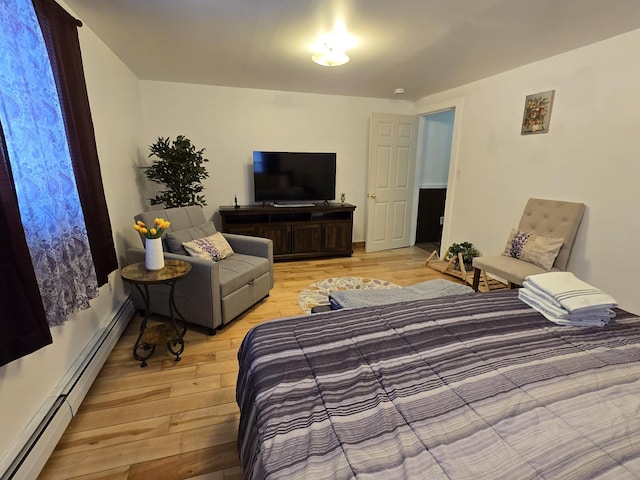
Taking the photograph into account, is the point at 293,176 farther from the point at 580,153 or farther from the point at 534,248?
the point at 580,153

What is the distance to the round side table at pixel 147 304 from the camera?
1.98 meters

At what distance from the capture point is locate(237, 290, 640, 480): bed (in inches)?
29.7

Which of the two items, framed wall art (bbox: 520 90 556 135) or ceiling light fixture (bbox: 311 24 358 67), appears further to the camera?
framed wall art (bbox: 520 90 556 135)

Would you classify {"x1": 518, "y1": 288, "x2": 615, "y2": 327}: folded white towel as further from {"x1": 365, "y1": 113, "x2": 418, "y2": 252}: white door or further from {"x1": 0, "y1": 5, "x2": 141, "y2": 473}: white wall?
{"x1": 365, "y1": 113, "x2": 418, "y2": 252}: white door

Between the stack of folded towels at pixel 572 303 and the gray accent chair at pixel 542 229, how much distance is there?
109 centimetres

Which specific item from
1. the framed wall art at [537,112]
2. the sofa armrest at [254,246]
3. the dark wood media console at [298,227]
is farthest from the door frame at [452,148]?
the sofa armrest at [254,246]

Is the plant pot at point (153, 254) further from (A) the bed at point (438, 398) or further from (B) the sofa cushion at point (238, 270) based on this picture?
(A) the bed at point (438, 398)

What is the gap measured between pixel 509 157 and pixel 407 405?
331 cm

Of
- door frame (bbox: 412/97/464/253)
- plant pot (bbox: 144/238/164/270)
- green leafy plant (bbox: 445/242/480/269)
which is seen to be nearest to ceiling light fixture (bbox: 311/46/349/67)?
plant pot (bbox: 144/238/164/270)

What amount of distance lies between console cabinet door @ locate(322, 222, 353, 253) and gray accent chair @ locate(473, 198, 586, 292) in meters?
1.83

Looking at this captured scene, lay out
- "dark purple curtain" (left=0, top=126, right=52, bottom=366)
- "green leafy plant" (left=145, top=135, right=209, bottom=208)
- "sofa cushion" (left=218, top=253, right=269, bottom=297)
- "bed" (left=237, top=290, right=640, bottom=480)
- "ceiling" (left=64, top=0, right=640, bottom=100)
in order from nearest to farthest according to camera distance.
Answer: "bed" (left=237, top=290, right=640, bottom=480) → "dark purple curtain" (left=0, top=126, right=52, bottom=366) → "ceiling" (left=64, top=0, right=640, bottom=100) → "sofa cushion" (left=218, top=253, right=269, bottom=297) → "green leafy plant" (left=145, top=135, right=209, bottom=208)

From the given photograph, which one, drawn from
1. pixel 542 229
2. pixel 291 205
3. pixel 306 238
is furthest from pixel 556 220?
pixel 291 205

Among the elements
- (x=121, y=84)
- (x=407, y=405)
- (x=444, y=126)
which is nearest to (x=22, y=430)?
(x=407, y=405)

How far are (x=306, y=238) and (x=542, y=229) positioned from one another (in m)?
2.65
